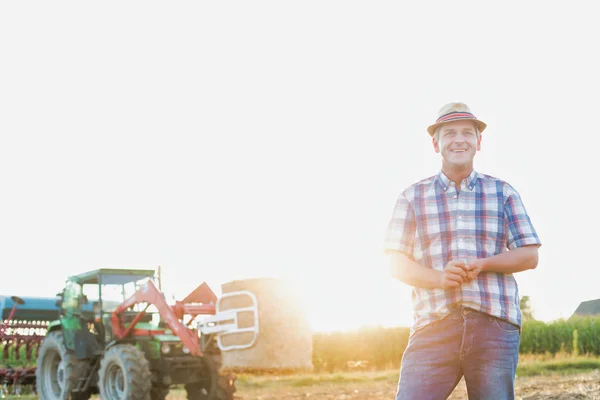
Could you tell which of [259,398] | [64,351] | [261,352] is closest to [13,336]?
[64,351]

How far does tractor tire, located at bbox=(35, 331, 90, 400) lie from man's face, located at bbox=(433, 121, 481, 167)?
8929mm

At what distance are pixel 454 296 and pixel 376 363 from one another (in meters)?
21.6

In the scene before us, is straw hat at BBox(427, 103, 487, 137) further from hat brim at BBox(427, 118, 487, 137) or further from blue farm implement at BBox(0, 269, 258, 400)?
blue farm implement at BBox(0, 269, 258, 400)

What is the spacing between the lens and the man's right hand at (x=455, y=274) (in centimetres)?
245

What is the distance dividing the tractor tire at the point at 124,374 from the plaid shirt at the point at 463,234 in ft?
21.7

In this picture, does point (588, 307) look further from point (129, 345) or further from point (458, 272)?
point (458, 272)

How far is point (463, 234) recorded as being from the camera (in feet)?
8.43

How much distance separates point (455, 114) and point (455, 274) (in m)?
0.57

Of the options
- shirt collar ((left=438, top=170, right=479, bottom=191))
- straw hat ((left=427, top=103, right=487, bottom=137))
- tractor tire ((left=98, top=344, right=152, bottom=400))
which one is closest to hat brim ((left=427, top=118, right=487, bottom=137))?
straw hat ((left=427, top=103, right=487, bottom=137))

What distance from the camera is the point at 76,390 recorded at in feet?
34.1

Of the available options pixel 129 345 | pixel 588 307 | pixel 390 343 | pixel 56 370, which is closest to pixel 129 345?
pixel 129 345

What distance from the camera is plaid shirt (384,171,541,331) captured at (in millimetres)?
2514

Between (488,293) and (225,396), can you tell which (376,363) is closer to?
(225,396)

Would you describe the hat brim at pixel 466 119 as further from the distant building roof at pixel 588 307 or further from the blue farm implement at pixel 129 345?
the distant building roof at pixel 588 307
